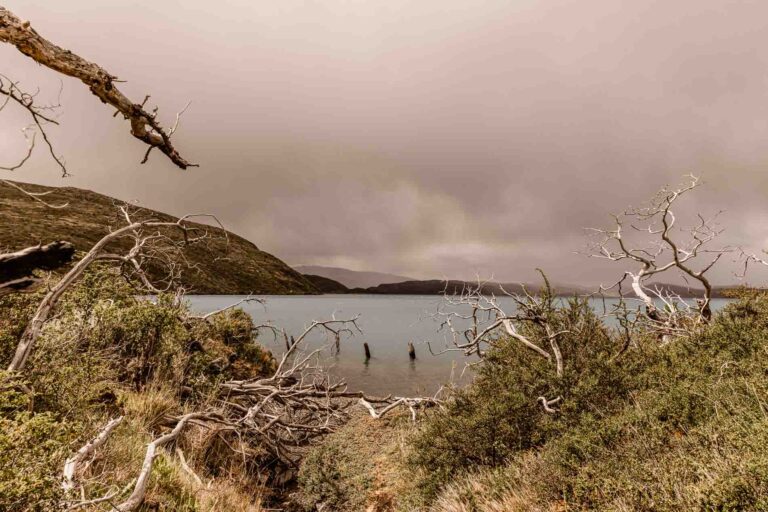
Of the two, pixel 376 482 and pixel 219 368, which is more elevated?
pixel 219 368

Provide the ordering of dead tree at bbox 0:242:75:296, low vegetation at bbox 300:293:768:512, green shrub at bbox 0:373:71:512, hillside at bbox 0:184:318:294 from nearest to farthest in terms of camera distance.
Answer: green shrub at bbox 0:373:71:512, low vegetation at bbox 300:293:768:512, dead tree at bbox 0:242:75:296, hillside at bbox 0:184:318:294

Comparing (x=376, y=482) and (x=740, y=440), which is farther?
(x=376, y=482)

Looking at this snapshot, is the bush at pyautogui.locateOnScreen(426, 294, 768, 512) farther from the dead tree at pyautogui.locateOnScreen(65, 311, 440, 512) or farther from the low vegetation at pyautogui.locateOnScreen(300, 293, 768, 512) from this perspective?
the dead tree at pyautogui.locateOnScreen(65, 311, 440, 512)

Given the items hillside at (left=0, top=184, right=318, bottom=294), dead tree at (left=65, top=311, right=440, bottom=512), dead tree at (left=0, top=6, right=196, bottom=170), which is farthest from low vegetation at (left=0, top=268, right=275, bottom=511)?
hillside at (left=0, top=184, right=318, bottom=294)

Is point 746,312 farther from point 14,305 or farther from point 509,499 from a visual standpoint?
point 14,305

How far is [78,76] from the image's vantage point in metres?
4.23

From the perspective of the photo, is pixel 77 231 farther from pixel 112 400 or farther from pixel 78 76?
pixel 78 76

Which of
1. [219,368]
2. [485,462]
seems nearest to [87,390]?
[219,368]

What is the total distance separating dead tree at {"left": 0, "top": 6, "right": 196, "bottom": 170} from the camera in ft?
12.4

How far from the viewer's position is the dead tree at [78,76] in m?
3.79

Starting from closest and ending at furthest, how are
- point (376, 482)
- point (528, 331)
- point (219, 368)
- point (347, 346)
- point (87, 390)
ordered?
point (87, 390)
point (376, 482)
point (528, 331)
point (219, 368)
point (347, 346)

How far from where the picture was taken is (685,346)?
7391 millimetres

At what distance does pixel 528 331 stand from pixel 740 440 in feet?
19.7

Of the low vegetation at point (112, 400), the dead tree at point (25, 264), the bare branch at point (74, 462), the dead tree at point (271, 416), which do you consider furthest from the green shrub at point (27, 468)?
the dead tree at point (271, 416)
